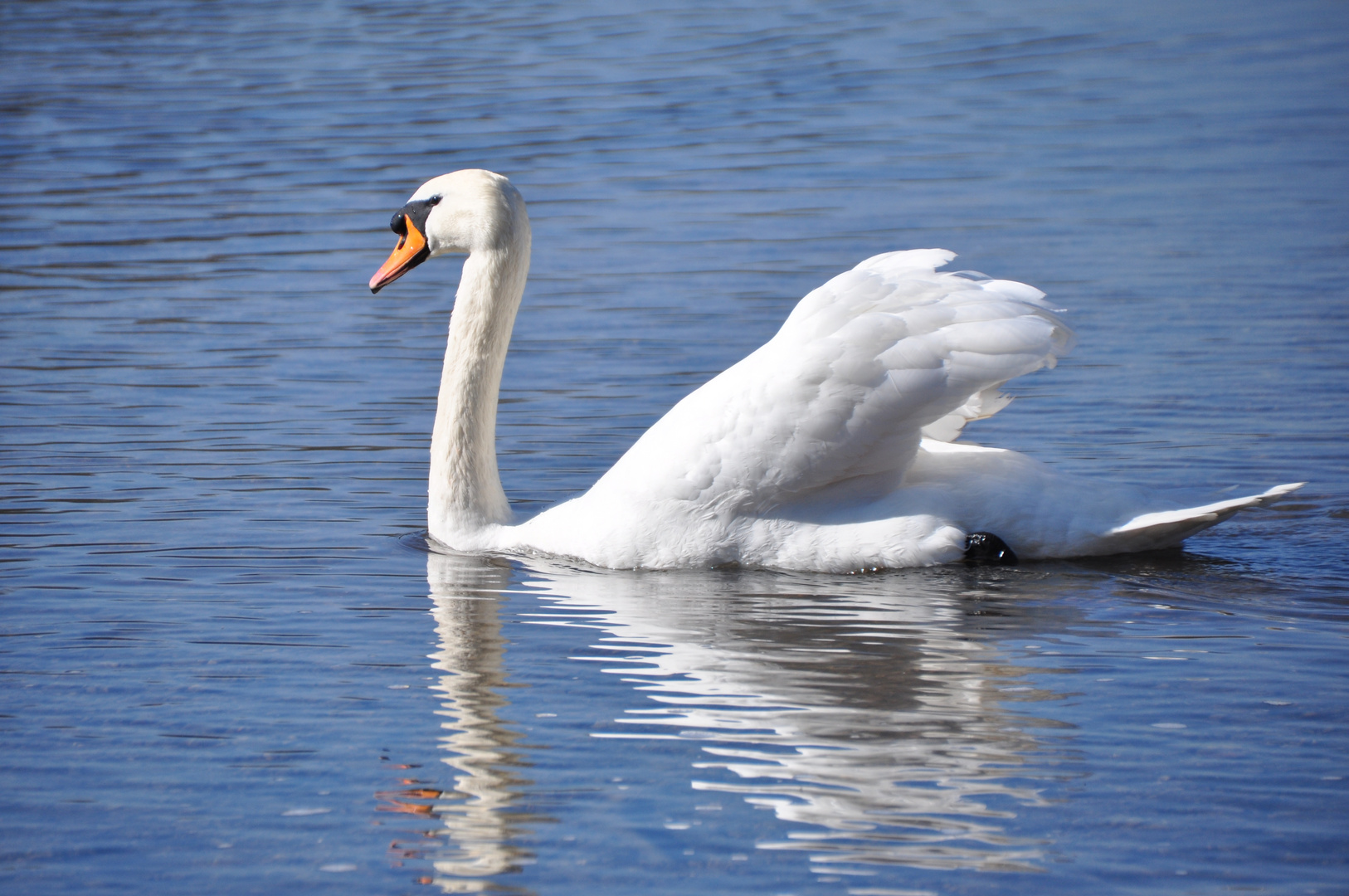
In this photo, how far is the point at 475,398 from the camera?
7516 millimetres

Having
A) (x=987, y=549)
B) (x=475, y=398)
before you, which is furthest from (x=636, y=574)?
(x=987, y=549)

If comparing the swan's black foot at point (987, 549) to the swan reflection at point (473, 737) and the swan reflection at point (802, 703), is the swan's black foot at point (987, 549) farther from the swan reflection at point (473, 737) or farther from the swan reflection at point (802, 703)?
the swan reflection at point (473, 737)

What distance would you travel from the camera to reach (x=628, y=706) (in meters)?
5.30

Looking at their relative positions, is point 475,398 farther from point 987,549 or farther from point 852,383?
point 987,549

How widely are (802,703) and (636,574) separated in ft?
5.75

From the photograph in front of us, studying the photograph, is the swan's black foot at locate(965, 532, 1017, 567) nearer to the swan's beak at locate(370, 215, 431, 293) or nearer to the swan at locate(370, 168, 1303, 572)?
the swan at locate(370, 168, 1303, 572)

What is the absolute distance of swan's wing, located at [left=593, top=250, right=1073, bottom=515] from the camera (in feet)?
20.8

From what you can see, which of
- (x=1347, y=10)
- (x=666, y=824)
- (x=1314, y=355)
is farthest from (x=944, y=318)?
(x=1347, y=10)

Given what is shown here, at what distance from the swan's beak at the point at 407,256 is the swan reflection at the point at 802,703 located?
1386 millimetres

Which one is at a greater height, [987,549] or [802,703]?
[987,549]

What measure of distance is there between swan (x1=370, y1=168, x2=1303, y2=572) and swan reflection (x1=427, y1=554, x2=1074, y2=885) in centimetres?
15

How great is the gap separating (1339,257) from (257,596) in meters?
8.22

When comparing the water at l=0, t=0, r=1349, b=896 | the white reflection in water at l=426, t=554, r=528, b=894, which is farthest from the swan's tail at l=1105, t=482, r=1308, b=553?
the white reflection in water at l=426, t=554, r=528, b=894

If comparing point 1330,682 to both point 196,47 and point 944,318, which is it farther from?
point 196,47
